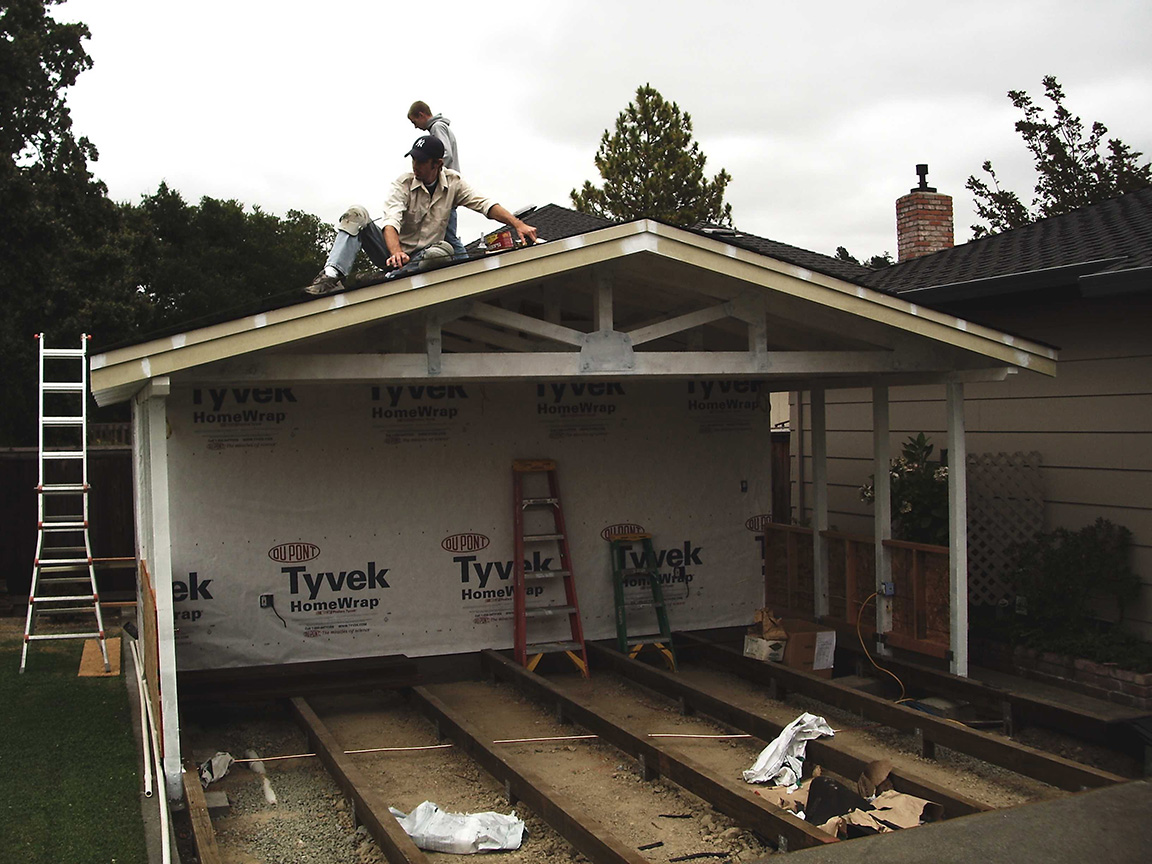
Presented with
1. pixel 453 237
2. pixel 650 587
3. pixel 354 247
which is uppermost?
pixel 453 237

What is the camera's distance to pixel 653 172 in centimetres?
3089

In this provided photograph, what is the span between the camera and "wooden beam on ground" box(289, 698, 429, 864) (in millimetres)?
4688

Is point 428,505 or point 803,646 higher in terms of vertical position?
point 428,505

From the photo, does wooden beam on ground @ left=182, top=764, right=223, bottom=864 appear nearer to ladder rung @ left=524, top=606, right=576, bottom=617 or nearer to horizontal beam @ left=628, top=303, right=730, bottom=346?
ladder rung @ left=524, top=606, right=576, bottom=617

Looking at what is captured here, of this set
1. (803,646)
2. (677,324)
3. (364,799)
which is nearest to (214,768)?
(364,799)

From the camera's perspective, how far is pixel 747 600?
9.95 metres

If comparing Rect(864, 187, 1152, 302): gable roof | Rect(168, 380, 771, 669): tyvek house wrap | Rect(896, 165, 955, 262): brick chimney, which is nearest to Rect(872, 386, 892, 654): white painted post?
Rect(864, 187, 1152, 302): gable roof

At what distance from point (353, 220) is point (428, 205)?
703 millimetres

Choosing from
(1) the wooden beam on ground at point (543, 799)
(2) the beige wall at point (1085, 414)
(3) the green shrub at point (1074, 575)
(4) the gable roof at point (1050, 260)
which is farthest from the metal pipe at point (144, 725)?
(2) the beige wall at point (1085, 414)

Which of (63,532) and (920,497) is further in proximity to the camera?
(63,532)

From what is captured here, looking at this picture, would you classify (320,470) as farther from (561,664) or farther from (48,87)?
(48,87)

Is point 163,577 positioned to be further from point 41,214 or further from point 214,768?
point 41,214

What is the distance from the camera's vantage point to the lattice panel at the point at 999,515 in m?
8.71

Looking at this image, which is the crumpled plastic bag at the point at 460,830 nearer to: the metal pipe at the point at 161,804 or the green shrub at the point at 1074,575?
the metal pipe at the point at 161,804
